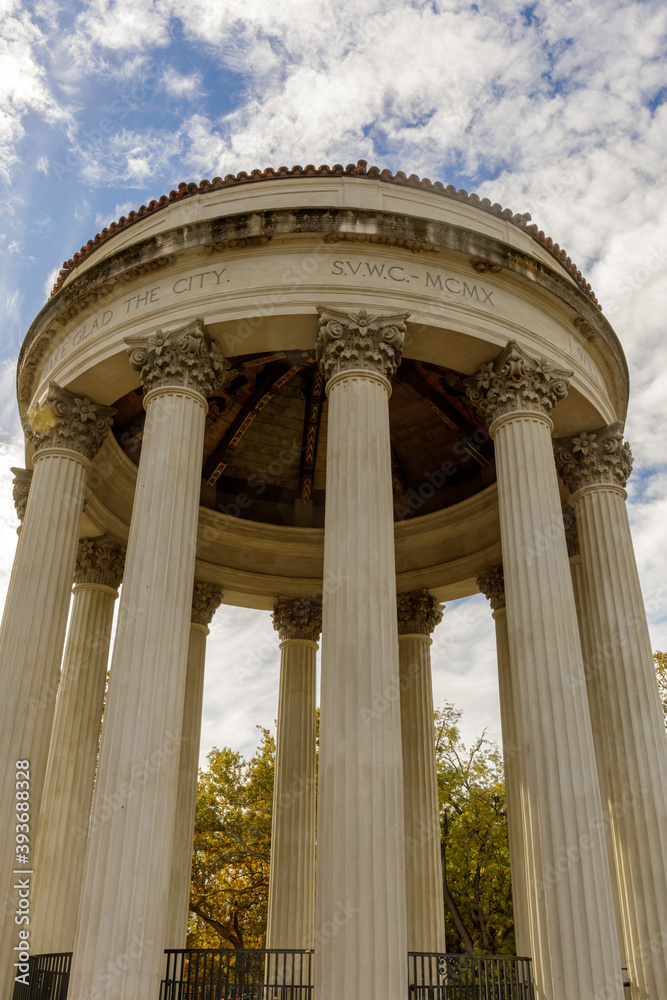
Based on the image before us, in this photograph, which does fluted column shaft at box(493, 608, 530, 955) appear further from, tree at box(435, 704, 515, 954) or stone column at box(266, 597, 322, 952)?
tree at box(435, 704, 515, 954)

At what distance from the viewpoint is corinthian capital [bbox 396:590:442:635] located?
4078cm

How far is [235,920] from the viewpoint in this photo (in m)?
55.1

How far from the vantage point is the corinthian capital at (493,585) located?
1522 inches

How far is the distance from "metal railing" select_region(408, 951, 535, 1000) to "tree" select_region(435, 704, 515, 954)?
3411cm

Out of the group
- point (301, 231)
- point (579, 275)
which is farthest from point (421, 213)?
point (579, 275)

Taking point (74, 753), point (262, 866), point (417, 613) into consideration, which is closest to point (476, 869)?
point (262, 866)

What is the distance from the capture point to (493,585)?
1543 inches

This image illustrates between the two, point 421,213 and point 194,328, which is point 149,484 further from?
point 421,213

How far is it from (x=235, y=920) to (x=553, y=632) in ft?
136

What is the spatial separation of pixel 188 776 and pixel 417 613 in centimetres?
1295


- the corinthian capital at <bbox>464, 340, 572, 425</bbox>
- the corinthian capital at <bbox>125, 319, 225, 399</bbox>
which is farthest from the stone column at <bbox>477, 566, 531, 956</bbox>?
the corinthian capital at <bbox>125, 319, 225, 399</bbox>

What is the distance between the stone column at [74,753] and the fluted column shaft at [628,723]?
60.6 ft

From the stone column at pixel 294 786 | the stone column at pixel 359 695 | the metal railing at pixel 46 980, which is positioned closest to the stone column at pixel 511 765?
the stone column at pixel 294 786

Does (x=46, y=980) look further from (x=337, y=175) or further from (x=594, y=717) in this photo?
(x=337, y=175)
